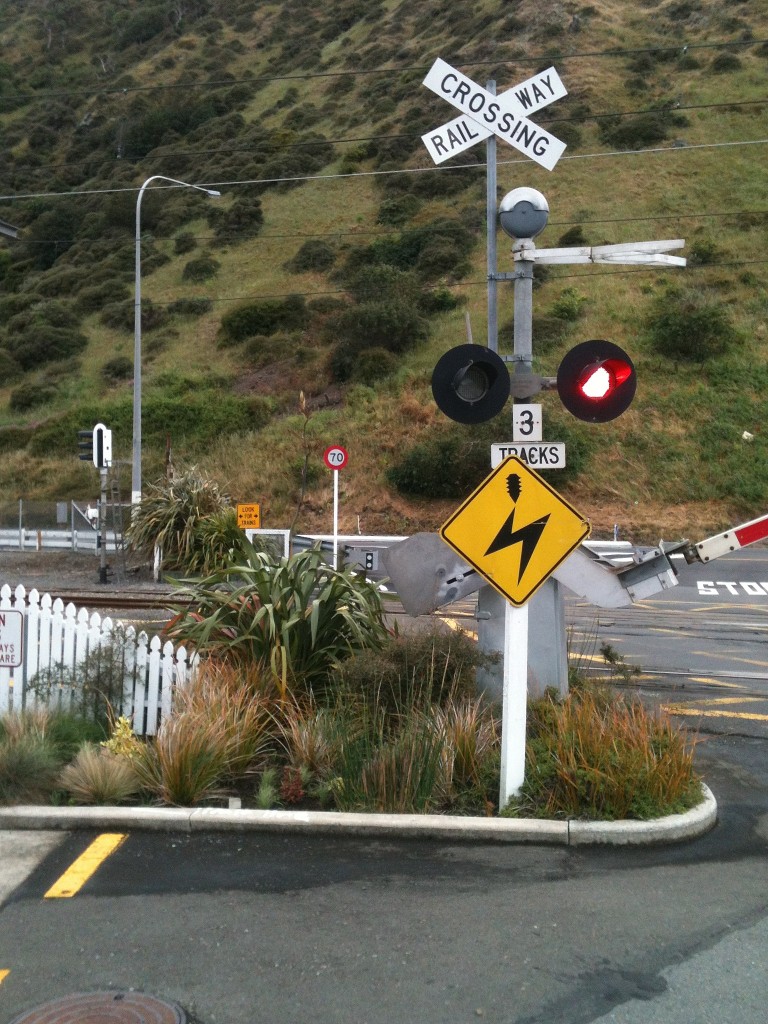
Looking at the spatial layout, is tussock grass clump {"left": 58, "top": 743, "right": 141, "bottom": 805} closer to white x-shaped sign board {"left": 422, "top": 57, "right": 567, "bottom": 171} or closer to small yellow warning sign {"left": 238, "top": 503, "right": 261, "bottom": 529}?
white x-shaped sign board {"left": 422, "top": 57, "right": 567, "bottom": 171}

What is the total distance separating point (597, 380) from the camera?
7.11 m

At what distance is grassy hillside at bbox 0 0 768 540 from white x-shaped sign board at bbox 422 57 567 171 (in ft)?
52.8

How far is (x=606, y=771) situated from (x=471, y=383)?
2719 millimetres

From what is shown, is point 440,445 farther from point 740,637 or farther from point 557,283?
point 740,637

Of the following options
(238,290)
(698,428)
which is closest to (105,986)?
(698,428)

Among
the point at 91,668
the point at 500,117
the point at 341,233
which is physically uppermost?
the point at 341,233

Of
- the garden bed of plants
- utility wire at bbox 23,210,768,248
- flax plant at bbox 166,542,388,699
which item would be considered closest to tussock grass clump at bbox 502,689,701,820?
the garden bed of plants

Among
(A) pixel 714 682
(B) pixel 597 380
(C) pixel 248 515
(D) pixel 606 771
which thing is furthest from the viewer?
(C) pixel 248 515

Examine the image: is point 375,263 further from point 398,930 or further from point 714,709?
point 398,930

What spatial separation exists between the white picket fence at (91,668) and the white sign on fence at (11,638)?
58 millimetres

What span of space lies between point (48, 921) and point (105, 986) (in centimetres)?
73

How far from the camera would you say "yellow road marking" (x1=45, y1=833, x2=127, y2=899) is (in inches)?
214

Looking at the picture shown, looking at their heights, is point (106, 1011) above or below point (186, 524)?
below

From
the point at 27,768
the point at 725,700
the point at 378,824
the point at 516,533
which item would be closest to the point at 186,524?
the point at 725,700
